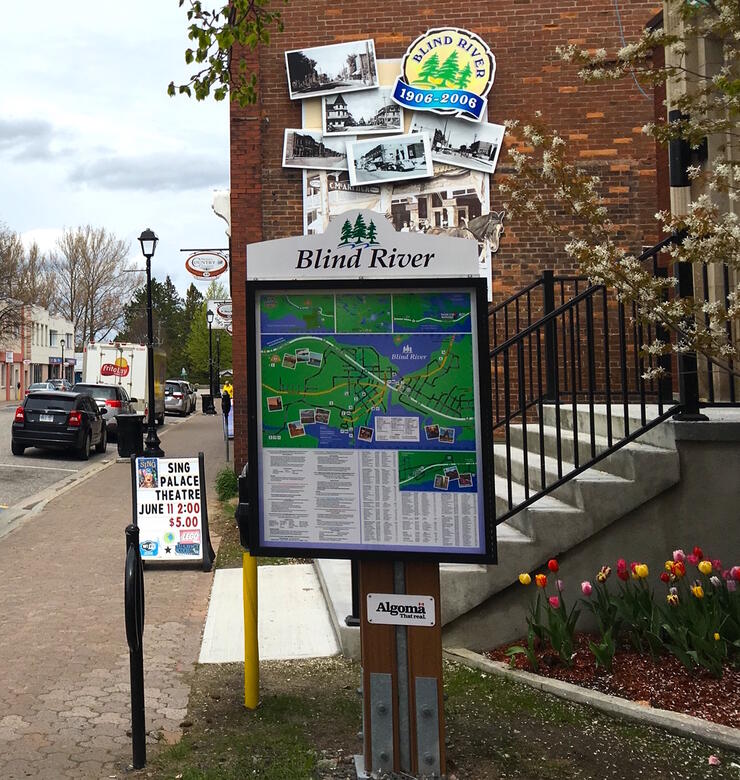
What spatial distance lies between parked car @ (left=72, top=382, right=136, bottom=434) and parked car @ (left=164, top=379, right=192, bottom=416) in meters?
14.9

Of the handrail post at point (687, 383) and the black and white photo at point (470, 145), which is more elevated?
the black and white photo at point (470, 145)

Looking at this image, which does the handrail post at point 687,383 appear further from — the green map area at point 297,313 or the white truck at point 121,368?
the white truck at point 121,368

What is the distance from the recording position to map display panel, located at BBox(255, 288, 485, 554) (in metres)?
3.57

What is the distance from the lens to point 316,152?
10.9 m

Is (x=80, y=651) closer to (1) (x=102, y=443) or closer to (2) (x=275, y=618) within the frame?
(2) (x=275, y=618)

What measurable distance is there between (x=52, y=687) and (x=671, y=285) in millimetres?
4301

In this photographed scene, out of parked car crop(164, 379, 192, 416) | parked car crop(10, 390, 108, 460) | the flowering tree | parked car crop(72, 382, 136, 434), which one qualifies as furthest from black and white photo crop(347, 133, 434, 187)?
parked car crop(164, 379, 192, 416)

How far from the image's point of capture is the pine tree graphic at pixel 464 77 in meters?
10.9

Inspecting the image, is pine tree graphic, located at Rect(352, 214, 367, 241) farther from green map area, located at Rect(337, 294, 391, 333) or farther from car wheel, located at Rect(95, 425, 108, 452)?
car wheel, located at Rect(95, 425, 108, 452)

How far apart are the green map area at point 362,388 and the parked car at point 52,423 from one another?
1683cm

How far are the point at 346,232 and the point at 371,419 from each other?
0.82 meters

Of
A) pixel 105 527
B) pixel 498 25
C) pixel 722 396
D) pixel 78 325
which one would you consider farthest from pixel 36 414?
pixel 78 325

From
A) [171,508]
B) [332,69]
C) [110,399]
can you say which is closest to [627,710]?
[171,508]

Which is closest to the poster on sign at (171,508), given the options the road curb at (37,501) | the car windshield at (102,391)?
the road curb at (37,501)
